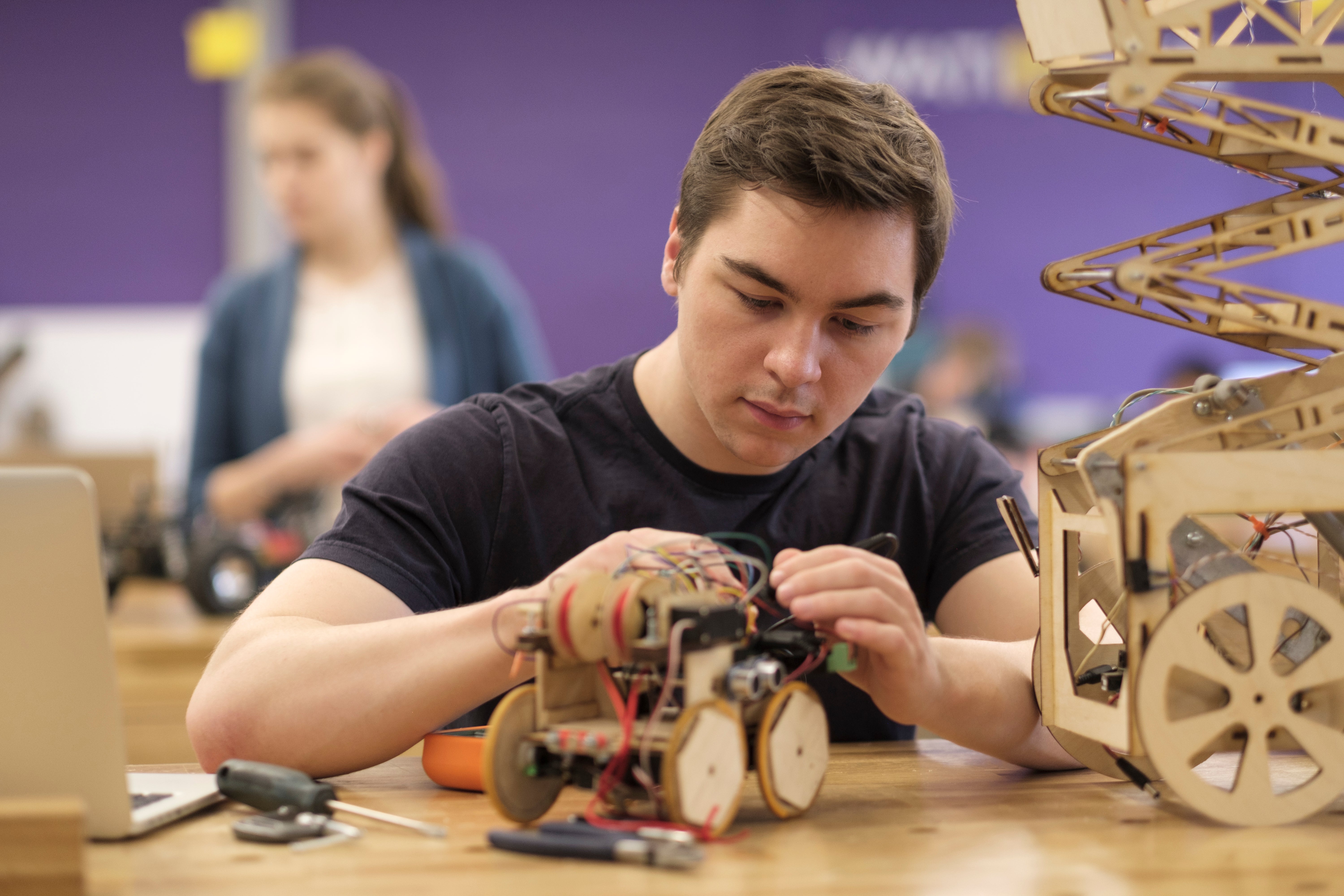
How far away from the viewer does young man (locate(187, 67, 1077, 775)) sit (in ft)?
3.05

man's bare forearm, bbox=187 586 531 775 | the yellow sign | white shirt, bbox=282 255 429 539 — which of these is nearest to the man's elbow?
man's bare forearm, bbox=187 586 531 775

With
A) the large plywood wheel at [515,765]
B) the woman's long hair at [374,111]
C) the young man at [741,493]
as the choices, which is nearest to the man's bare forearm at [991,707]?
the young man at [741,493]

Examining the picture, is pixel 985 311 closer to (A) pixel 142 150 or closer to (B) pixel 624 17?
(B) pixel 624 17

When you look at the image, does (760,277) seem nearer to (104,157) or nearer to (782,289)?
(782,289)

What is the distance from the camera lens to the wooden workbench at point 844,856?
0.68 metres

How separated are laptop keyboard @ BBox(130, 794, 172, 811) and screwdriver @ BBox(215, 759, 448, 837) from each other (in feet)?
0.12

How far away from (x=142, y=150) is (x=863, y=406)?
3379 millimetres

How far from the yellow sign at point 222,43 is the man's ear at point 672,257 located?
3265 mm

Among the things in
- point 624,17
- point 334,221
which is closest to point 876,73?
point 624,17

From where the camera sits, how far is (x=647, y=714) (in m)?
0.78

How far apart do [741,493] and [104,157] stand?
11.4 feet

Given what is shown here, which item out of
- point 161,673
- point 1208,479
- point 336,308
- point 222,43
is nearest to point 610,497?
point 1208,479

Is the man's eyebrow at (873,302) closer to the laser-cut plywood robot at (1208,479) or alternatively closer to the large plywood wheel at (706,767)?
the laser-cut plywood robot at (1208,479)

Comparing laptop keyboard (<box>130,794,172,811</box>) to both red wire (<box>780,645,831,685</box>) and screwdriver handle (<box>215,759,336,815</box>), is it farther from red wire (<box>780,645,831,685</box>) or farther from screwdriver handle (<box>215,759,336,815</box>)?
red wire (<box>780,645,831,685</box>)
